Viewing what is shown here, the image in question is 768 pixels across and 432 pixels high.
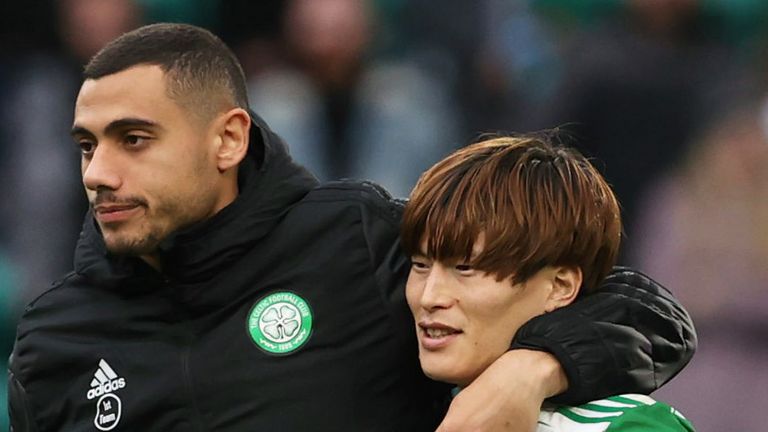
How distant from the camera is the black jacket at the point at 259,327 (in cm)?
321

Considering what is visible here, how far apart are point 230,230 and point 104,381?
0.41 m

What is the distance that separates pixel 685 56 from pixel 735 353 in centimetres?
147

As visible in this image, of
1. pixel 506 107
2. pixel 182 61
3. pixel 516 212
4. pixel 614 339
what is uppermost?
pixel 182 61

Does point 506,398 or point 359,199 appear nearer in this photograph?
point 506,398

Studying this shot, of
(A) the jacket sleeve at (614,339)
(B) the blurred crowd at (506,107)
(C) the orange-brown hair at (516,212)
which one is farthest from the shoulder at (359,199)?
(B) the blurred crowd at (506,107)

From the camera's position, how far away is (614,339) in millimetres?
3043

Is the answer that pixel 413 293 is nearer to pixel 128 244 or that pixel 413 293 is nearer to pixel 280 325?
pixel 280 325

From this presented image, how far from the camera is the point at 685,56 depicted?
257 inches

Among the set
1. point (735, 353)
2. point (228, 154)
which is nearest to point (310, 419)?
point (228, 154)

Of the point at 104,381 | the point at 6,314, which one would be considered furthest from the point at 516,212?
the point at 6,314

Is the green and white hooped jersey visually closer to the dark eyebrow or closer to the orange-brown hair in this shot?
the orange-brown hair

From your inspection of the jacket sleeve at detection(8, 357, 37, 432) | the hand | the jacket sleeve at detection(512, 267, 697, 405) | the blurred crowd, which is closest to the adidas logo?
the jacket sleeve at detection(8, 357, 37, 432)

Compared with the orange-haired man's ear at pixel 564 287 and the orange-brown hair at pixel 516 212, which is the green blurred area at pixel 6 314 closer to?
the orange-brown hair at pixel 516 212

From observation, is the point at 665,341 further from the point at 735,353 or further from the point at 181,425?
the point at 735,353
